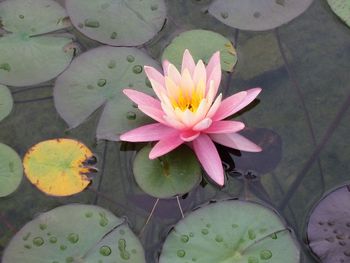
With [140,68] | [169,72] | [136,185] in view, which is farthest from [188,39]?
[136,185]

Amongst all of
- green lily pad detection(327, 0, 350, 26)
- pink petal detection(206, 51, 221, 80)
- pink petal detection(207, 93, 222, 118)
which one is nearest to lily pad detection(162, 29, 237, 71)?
pink petal detection(206, 51, 221, 80)

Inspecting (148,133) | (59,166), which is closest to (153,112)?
(148,133)

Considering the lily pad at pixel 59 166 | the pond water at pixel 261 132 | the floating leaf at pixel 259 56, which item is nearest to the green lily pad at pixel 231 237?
the pond water at pixel 261 132

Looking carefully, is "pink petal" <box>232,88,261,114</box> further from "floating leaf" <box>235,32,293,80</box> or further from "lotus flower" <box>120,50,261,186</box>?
"floating leaf" <box>235,32,293,80</box>

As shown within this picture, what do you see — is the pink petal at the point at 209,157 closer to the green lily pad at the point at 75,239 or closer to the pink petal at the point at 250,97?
the pink petal at the point at 250,97

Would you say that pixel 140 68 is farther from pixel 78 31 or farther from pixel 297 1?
pixel 297 1
